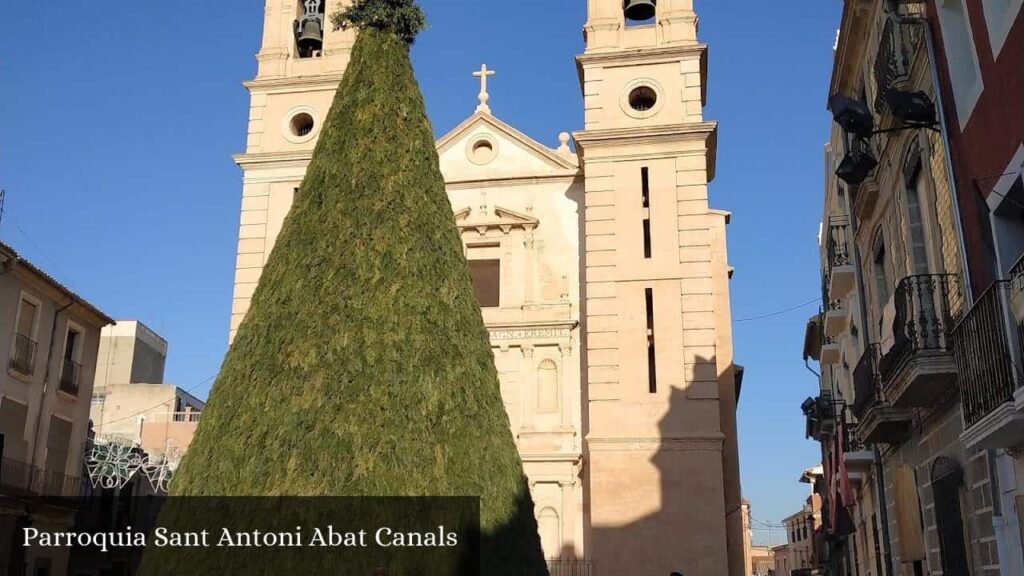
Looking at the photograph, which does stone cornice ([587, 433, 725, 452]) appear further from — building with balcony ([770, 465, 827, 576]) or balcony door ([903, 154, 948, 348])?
building with balcony ([770, 465, 827, 576])

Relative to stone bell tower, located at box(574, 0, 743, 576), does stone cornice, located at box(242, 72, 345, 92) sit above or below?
above

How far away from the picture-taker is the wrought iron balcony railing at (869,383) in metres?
11.3

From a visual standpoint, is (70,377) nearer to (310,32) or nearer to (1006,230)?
(310,32)

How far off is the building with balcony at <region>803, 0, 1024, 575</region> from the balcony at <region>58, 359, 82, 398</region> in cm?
1598

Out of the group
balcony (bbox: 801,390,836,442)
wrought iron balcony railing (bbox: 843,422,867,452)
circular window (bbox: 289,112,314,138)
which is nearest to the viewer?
wrought iron balcony railing (bbox: 843,422,867,452)

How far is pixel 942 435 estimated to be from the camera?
31.0 feet

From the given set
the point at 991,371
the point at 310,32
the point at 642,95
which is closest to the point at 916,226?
the point at 991,371

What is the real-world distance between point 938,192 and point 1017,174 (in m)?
2.31

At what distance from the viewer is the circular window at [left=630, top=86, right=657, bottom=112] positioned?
2044 centimetres

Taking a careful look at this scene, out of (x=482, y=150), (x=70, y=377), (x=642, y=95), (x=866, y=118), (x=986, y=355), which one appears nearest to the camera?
(x=986, y=355)

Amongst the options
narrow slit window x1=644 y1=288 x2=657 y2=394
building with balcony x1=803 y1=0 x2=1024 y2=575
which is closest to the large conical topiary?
building with balcony x1=803 y1=0 x2=1024 y2=575

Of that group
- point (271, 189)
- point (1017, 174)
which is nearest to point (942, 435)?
point (1017, 174)

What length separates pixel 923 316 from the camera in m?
8.91

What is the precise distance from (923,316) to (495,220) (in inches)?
505
